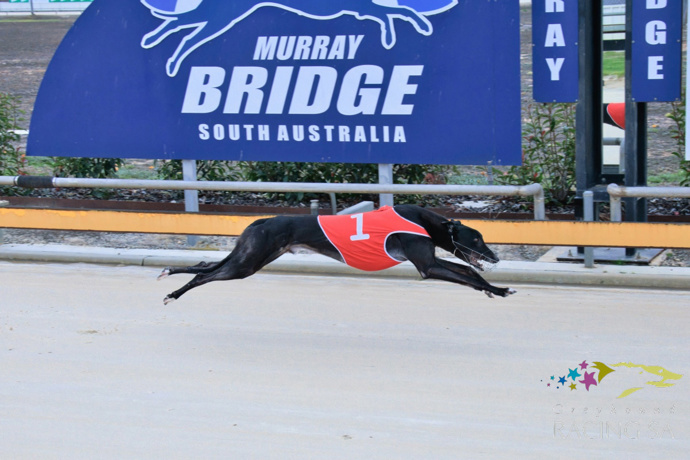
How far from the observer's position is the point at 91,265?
27.4 feet

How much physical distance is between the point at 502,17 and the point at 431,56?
0.70m

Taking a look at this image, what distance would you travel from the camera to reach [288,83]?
27.8ft

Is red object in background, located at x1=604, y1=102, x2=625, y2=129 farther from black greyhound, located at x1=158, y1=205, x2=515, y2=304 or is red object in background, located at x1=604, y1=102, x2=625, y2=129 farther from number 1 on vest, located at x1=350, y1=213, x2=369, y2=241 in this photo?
number 1 on vest, located at x1=350, y1=213, x2=369, y2=241

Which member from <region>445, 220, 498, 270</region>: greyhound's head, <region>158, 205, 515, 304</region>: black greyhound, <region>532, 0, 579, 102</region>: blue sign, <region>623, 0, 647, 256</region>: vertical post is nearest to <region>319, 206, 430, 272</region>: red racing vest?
<region>158, 205, 515, 304</region>: black greyhound

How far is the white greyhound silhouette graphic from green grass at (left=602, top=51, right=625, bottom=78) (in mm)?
7735

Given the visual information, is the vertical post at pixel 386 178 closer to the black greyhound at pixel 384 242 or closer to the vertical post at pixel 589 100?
the vertical post at pixel 589 100

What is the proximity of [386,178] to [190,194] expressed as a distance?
195 cm

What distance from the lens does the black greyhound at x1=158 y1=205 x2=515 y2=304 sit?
229 inches

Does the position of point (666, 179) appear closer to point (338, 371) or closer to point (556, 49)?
point (556, 49)

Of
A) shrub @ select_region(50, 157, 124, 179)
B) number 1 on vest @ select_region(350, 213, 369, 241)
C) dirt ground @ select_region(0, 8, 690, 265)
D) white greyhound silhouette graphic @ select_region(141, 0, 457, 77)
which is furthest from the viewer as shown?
shrub @ select_region(50, 157, 124, 179)

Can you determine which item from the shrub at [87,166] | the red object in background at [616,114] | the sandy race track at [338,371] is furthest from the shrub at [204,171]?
the red object in background at [616,114]

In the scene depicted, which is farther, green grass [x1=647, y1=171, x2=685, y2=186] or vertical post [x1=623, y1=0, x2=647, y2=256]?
green grass [x1=647, y1=171, x2=685, y2=186]

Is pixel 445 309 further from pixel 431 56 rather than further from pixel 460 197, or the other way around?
pixel 460 197

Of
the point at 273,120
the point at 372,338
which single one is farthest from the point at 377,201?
the point at 372,338
